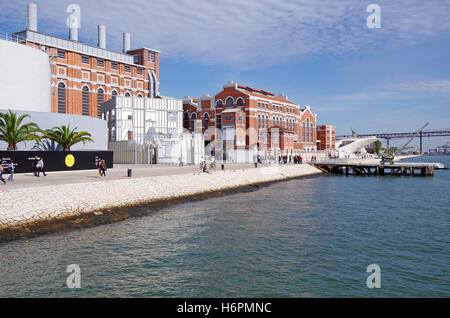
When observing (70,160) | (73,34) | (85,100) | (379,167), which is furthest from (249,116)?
(70,160)

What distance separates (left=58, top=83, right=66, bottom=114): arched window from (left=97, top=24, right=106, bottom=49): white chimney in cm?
1746

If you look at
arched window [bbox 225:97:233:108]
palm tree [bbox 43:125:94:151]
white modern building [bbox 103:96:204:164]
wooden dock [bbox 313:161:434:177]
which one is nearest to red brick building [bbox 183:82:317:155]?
arched window [bbox 225:97:233:108]

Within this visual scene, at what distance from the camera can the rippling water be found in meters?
10.9

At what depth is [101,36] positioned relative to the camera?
278 feet

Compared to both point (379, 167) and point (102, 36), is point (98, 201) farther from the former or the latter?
point (102, 36)

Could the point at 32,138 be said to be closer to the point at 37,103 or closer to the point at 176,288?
the point at 37,103

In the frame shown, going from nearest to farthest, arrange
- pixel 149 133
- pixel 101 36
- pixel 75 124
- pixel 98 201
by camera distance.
Result: pixel 98 201
pixel 75 124
pixel 149 133
pixel 101 36

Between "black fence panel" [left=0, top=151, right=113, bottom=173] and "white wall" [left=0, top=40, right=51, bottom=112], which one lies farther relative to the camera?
"white wall" [left=0, top=40, right=51, bottom=112]

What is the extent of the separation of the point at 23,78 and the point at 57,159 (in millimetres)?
15218

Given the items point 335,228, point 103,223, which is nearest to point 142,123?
point 103,223

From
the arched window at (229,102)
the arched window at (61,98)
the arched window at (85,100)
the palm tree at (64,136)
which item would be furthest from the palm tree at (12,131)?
the arched window at (229,102)

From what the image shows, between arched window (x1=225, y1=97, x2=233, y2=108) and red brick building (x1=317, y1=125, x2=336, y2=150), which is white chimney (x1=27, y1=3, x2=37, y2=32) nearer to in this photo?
arched window (x1=225, y1=97, x2=233, y2=108)

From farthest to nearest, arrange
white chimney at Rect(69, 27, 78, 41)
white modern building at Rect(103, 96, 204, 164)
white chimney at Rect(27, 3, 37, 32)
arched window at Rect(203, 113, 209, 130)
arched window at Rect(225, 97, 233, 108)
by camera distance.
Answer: arched window at Rect(203, 113, 209, 130), arched window at Rect(225, 97, 233, 108), white chimney at Rect(69, 27, 78, 41), white chimney at Rect(27, 3, 37, 32), white modern building at Rect(103, 96, 204, 164)
